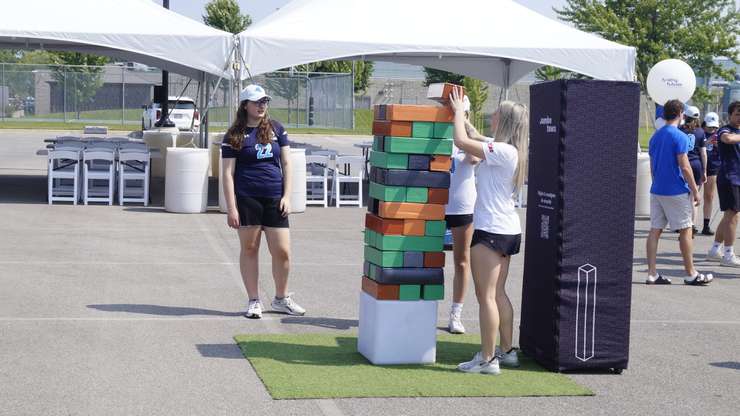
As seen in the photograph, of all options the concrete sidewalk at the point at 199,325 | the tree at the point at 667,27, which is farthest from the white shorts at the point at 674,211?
the tree at the point at 667,27

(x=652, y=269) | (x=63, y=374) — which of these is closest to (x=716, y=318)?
(x=652, y=269)

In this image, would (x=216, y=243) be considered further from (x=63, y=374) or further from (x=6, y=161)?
(x=6, y=161)

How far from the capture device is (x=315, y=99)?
45.9 m

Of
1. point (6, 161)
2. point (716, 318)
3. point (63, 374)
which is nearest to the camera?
point (63, 374)

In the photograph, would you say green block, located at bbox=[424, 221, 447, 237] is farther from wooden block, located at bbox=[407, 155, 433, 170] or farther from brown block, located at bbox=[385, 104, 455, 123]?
brown block, located at bbox=[385, 104, 455, 123]

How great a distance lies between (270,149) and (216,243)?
194 inches

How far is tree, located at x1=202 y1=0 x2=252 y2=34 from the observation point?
183 feet

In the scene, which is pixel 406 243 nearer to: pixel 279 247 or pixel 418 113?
pixel 418 113

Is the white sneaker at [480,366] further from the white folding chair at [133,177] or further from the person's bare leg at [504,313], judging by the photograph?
the white folding chair at [133,177]

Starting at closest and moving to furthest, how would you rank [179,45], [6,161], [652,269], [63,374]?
[63,374] < [652,269] < [179,45] < [6,161]

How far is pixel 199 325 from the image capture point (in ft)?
28.4

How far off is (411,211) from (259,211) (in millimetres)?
1890

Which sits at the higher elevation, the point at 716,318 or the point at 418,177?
the point at 418,177

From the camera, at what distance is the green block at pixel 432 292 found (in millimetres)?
7512
